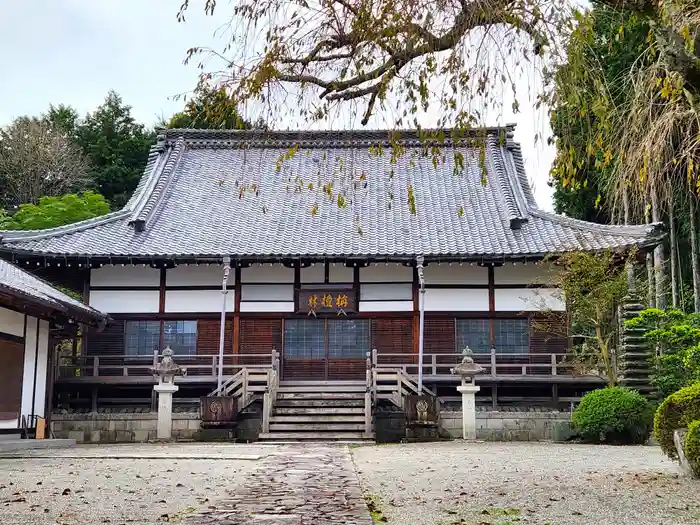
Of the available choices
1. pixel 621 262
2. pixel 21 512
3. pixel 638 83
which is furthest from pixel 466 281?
pixel 21 512

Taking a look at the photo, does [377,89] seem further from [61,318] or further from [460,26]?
[61,318]

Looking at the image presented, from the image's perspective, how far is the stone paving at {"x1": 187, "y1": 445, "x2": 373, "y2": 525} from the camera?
5555 millimetres

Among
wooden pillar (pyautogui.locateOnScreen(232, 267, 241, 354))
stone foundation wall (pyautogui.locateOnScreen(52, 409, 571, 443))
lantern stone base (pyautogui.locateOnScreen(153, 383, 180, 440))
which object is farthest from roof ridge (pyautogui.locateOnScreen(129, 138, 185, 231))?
lantern stone base (pyautogui.locateOnScreen(153, 383, 180, 440))

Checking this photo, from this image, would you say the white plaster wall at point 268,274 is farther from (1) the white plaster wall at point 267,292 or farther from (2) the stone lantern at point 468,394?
(2) the stone lantern at point 468,394

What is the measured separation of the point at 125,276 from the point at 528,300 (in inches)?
424

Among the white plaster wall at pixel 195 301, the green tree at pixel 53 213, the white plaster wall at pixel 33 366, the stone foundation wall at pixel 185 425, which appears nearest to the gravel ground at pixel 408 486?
the white plaster wall at pixel 33 366

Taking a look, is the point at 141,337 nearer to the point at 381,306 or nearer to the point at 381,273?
the point at 381,306

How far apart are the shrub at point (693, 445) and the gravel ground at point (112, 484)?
474 cm

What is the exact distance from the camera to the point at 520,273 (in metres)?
20.0

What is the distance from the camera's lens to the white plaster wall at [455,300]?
65.1ft

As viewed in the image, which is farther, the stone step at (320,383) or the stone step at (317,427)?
the stone step at (320,383)

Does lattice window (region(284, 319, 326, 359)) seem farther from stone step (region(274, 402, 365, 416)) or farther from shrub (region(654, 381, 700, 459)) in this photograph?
shrub (region(654, 381, 700, 459))

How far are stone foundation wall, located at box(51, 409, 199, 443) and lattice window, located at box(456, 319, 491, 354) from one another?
712 centimetres

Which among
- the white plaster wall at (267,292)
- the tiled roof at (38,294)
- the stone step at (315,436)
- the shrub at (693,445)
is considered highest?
the white plaster wall at (267,292)
